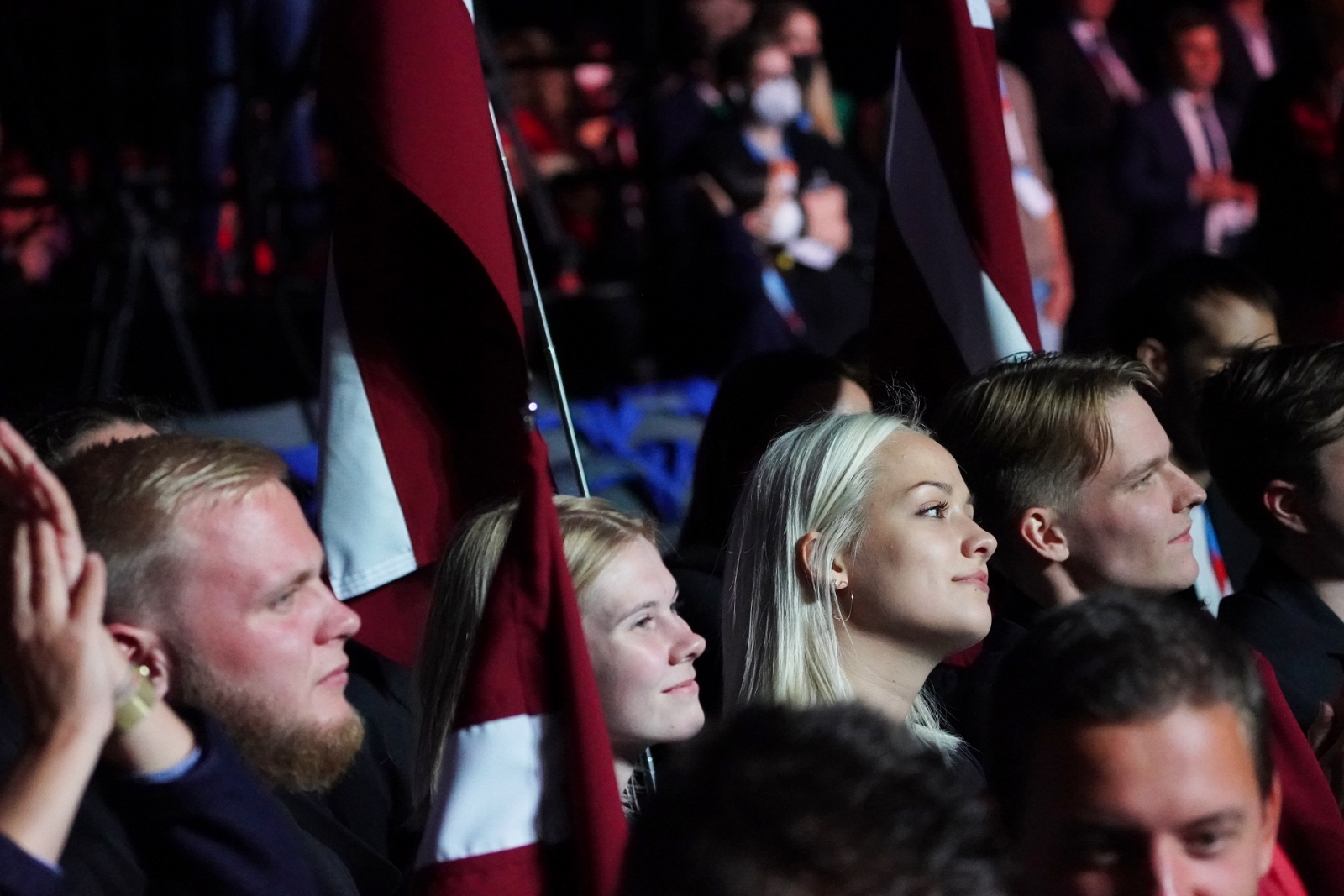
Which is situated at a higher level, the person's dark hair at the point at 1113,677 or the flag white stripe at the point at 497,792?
the person's dark hair at the point at 1113,677

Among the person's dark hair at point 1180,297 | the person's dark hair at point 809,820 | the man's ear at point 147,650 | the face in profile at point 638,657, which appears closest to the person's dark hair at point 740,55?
the person's dark hair at point 1180,297

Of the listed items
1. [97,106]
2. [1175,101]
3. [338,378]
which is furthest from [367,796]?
[1175,101]

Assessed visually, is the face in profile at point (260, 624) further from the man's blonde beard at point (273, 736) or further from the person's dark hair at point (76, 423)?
the person's dark hair at point (76, 423)

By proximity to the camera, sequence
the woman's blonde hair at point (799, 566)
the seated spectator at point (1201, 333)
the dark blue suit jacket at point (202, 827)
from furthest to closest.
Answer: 1. the seated spectator at point (1201, 333)
2. the woman's blonde hair at point (799, 566)
3. the dark blue suit jacket at point (202, 827)

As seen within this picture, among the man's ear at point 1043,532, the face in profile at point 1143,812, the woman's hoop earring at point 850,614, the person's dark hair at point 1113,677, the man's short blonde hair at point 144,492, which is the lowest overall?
the man's ear at point 1043,532

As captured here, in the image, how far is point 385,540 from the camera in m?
3.00

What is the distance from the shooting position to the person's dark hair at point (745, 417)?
12.6ft

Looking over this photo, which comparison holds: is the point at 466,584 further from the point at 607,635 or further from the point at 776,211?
the point at 776,211

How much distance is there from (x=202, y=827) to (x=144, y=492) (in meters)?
0.55

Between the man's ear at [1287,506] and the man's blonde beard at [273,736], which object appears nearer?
the man's blonde beard at [273,736]

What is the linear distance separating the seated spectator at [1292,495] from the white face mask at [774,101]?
10.3 ft

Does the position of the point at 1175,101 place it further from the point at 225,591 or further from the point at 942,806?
the point at 942,806

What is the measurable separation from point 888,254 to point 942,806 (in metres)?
2.70

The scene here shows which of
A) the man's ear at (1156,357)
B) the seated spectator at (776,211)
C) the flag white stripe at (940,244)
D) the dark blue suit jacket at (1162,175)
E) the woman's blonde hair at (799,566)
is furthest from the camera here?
the dark blue suit jacket at (1162,175)
